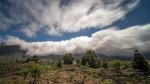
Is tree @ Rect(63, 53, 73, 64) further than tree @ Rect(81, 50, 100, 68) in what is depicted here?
Yes

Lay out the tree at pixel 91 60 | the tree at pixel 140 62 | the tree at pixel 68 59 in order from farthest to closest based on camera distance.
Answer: the tree at pixel 68 59 → the tree at pixel 91 60 → the tree at pixel 140 62

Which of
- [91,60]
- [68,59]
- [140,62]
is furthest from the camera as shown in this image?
[68,59]

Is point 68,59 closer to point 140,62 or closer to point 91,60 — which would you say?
point 91,60

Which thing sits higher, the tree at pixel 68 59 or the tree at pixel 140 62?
the tree at pixel 68 59

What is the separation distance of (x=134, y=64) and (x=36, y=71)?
1463 inches

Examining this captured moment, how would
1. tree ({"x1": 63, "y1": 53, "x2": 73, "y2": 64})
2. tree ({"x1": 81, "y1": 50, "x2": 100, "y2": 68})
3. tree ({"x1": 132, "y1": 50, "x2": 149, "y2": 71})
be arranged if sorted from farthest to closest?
tree ({"x1": 63, "y1": 53, "x2": 73, "y2": 64})
tree ({"x1": 81, "y1": 50, "x2": 100, "y2": 68})
tree ({"x1": 132, "y1": 50, "x2": 149, "y2": 71})

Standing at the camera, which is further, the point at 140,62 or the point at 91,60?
the point at 91,60

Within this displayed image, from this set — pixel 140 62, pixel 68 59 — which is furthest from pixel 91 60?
pixel 140 62

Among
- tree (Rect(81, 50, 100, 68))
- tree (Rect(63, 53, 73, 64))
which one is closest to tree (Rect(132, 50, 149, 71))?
tree (Rect(81, 50, 100, 68))

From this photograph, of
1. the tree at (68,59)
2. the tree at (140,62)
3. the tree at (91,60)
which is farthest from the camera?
the tree at (68,59)

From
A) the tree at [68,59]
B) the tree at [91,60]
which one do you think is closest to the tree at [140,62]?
the tree at [91,60]

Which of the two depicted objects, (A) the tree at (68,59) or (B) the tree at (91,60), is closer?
(B) the tree at (91,60)

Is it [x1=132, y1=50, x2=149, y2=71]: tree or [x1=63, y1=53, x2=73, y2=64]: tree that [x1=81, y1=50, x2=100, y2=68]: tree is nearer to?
[x1=63, y1=53, x2=73, y2=64]: tree

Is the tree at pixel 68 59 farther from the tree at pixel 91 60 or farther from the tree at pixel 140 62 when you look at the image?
the tree at pixel 140 62
